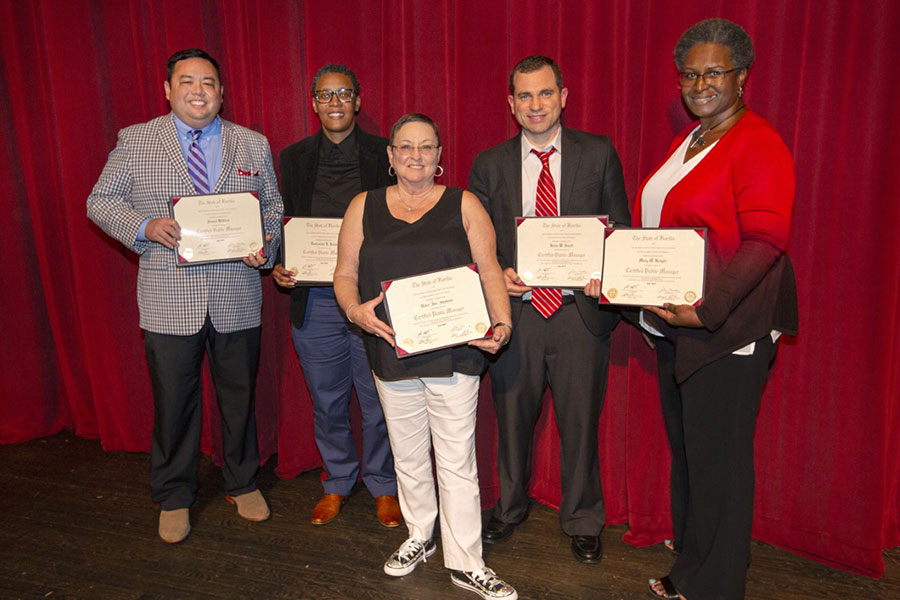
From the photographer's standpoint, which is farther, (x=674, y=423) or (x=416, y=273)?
(x=674, y=423)

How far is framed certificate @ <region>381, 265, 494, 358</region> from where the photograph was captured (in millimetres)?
2035

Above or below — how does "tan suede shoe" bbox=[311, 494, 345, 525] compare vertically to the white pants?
below

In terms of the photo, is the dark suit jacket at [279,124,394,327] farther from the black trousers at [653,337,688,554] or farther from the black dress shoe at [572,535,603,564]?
the black dress shoe at [572,535,603,564]

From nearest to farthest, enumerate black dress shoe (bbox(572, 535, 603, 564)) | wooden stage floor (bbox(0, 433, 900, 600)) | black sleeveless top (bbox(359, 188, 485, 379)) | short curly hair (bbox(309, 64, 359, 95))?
black sleeveless top (bbox(359, 188, 485, 379)) → wooden stage floor (bbox(0, 433, 900, 600)) → black dress shoe (bbox(572, 535, 603, 564)) → short curly hair (bbox(309, 64, 359, 95))

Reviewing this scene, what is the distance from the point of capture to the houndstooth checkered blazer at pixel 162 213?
261 centimetres

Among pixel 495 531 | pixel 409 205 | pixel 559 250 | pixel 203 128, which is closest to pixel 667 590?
pixel 495 531

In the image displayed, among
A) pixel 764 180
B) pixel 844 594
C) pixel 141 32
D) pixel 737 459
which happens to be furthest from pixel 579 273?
pixel 141 32

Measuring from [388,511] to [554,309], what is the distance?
1.30 metres

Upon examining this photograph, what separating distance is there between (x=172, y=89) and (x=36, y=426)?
2.72m

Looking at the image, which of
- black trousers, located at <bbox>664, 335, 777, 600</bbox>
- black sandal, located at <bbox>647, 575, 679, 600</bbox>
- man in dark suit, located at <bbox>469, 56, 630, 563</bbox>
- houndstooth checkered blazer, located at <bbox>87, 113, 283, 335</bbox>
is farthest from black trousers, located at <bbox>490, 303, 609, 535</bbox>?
houndstooth checkered blazer, located at <bbox>87, 113, 283, 335</bbox>

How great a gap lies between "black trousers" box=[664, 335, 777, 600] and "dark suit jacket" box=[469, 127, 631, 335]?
0.51 metres

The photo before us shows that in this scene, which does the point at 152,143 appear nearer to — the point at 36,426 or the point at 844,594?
the point at 36,426

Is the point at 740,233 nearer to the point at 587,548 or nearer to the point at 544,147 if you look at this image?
the point at 544,147

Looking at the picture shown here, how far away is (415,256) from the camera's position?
213 cm
